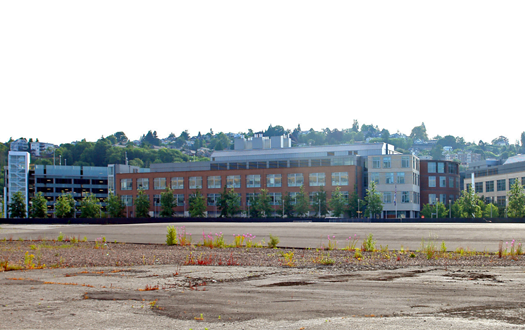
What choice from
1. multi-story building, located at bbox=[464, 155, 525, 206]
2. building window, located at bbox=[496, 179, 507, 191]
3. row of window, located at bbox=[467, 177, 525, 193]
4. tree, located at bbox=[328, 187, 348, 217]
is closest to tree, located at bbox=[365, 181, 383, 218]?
tree, located at bbox=[328, 187, 348, 217]

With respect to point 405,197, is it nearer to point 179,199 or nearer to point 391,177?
point 391,177

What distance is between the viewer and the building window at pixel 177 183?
149 m

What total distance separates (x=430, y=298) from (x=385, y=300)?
1051 mm

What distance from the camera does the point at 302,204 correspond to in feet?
398

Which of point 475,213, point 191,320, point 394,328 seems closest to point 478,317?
point 394,328

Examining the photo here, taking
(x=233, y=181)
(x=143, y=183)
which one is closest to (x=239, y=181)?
(x=233, y=181)

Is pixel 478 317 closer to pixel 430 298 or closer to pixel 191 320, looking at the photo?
pixel 430 298

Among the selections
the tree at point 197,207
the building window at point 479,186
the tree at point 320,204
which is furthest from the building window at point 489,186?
the tree at point 197,207

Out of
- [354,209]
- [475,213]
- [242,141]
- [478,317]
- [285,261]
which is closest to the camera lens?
[478,317]

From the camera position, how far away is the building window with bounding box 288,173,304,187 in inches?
5310

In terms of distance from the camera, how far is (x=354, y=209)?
121 metres

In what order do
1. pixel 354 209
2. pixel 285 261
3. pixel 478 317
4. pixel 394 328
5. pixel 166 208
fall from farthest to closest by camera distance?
pixel 166 208
pixel 354 209
pixel 285 261
pixel 478 317
pixel 394 328

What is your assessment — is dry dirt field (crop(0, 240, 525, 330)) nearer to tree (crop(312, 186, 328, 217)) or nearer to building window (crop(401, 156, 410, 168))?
tree (crop(312, 186, 328, 217))

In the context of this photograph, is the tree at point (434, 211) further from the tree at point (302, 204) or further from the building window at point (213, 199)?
the building window at point (213, 199)
